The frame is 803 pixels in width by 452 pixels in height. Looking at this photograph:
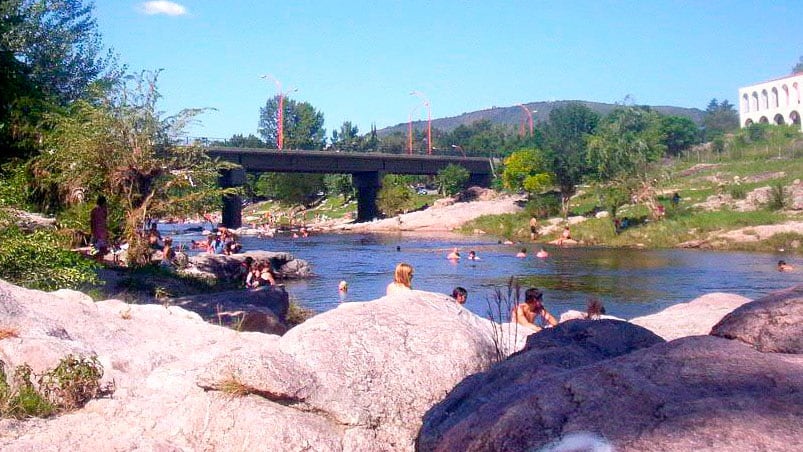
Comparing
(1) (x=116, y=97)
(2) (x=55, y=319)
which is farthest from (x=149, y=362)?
(1) (x=116, y=97)

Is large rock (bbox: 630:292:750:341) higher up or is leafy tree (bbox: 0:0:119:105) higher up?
leafy tree (bbox: 0:0:119:105)

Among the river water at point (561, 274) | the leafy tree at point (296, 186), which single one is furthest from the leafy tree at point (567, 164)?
the leafy tree at point (296, 186)

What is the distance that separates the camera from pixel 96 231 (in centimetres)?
2098

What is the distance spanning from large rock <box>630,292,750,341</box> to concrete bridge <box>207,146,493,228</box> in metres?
49.5

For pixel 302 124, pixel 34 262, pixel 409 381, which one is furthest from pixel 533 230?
pixel 302 124

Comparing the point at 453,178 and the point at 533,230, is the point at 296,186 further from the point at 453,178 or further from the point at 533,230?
the point at 533,230

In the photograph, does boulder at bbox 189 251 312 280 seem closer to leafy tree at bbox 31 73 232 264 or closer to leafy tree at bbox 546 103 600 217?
leafy tree at bbox 31 73 232 264

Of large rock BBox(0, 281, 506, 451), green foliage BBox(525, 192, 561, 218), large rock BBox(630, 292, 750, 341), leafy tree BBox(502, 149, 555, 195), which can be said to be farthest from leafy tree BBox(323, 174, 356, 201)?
large rock BBox(0, 281, 506, 451)

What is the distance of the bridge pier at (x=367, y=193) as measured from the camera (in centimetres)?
7862

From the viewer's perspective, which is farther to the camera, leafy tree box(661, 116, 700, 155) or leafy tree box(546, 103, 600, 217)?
leafy tree box(661, 116, 700, 155)

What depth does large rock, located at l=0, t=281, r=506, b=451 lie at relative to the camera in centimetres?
639

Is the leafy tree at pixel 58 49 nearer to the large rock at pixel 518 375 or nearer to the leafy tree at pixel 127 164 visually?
the leafy tree at pixel 127 164

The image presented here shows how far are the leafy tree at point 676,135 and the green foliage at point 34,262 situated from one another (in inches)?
3370

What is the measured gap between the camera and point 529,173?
70438mm
